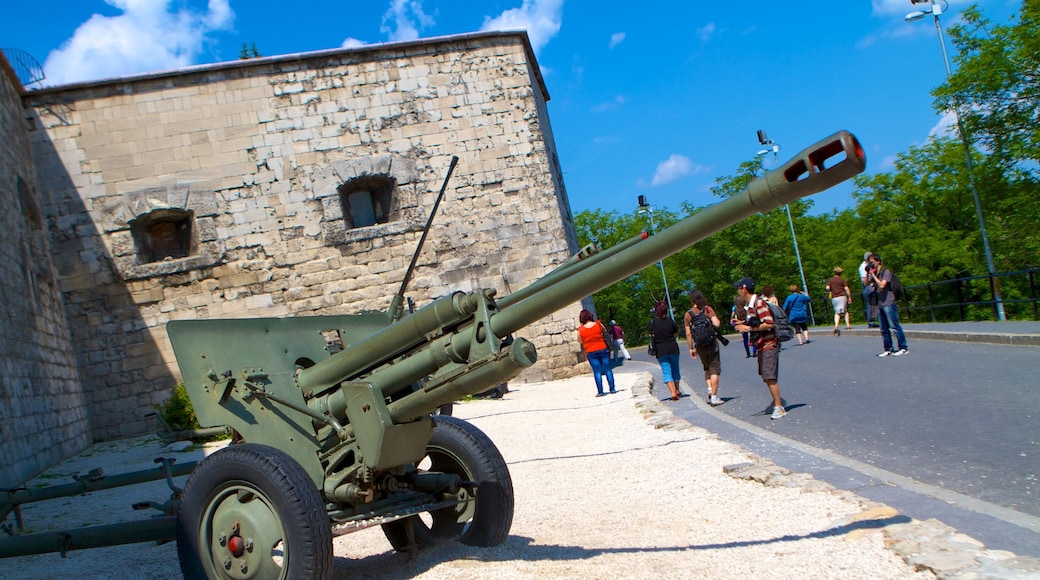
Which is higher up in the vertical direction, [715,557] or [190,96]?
[190,96]

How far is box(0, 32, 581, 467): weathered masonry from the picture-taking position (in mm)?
16984

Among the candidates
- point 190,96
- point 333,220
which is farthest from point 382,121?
point 190,96

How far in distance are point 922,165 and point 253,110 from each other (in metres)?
28.5

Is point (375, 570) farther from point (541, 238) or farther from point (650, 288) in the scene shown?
point (650, 288)

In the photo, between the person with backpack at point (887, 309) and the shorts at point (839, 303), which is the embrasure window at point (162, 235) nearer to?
the person with backpack at point (887, 309)

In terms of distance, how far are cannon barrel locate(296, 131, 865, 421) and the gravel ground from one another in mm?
1006

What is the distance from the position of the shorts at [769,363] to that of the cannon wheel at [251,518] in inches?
250

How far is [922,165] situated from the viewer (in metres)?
35.6

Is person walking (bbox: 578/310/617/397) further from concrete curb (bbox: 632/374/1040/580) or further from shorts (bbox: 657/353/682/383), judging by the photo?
Result: concrete curb (bbox: 632/374/1040/580)

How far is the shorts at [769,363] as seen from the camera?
30.2 feet

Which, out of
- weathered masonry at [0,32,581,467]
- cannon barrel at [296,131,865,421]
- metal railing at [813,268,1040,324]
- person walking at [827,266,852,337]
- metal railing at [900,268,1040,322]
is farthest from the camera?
metal railing at [900,268,1040,322]

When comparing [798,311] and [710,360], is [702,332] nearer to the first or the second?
[710,360]

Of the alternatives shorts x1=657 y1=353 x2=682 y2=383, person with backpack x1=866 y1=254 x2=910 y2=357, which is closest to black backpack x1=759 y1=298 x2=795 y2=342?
shorts x1=657 y1=353 x2=682 y2=383

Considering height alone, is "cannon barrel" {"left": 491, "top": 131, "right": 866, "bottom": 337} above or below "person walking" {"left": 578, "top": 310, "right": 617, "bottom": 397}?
above
